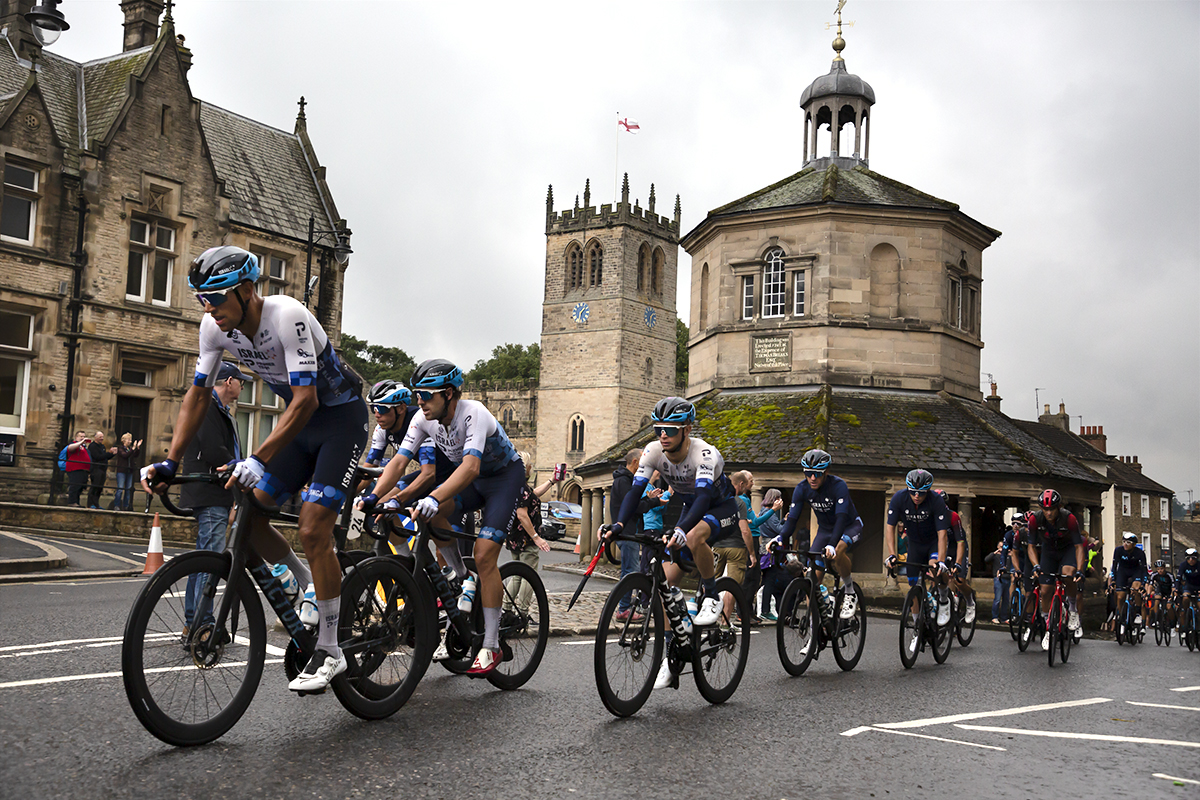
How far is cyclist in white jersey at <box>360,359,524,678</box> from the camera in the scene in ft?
23.2

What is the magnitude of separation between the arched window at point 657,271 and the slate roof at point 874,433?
69697 millimetres

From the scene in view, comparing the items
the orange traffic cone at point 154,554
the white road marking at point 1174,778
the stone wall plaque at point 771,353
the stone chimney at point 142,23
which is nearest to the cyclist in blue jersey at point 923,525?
the white road marking at point 1174,778

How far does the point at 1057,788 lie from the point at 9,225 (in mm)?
26739

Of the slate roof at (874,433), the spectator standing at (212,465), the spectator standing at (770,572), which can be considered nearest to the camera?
the spectator standing at (212,465)

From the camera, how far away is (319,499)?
5.70 metres

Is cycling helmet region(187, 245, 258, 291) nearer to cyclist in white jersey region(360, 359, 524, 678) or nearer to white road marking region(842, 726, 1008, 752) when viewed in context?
cyclist in white jersey region(360, 359, 524, 678)

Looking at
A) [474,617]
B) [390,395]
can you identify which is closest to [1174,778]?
[474,617]

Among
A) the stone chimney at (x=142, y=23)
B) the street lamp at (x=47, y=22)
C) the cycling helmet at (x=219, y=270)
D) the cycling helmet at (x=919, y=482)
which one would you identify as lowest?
the cycling helmet at (x=919, y=482)

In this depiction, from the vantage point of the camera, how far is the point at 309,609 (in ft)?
19.1

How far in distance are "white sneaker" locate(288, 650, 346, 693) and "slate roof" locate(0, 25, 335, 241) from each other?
25118 mm

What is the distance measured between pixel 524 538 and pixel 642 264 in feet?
299

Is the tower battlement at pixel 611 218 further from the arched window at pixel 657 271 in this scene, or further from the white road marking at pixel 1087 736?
the white road marking at pixel 1087 736

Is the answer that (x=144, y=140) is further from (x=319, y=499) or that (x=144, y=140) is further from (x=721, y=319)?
(x=319, y=499)

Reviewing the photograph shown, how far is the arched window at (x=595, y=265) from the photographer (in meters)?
99.2
